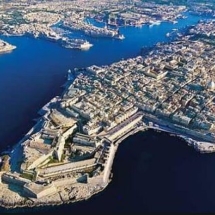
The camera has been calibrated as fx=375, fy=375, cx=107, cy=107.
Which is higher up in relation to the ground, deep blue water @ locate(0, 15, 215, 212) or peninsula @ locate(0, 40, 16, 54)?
deep blue water @ locate(0, 15, 215, 212)

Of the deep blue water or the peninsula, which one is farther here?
the peninsula

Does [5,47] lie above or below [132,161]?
below

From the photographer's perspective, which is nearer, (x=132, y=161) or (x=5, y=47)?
(x=132, y=161)

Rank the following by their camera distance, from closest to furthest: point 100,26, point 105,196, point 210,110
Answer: point 105,196
point 210,110
point 100,26

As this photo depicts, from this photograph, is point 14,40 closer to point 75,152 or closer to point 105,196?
point 75,152

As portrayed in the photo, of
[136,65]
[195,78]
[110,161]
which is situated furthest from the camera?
[136,65]

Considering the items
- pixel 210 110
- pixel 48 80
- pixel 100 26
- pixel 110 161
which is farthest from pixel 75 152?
pixel 100 26

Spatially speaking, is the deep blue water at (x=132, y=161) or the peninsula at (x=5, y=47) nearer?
the deep blue water at (x=132, y=161)

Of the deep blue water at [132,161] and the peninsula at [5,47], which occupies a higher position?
the deep blue water at [132,161]
